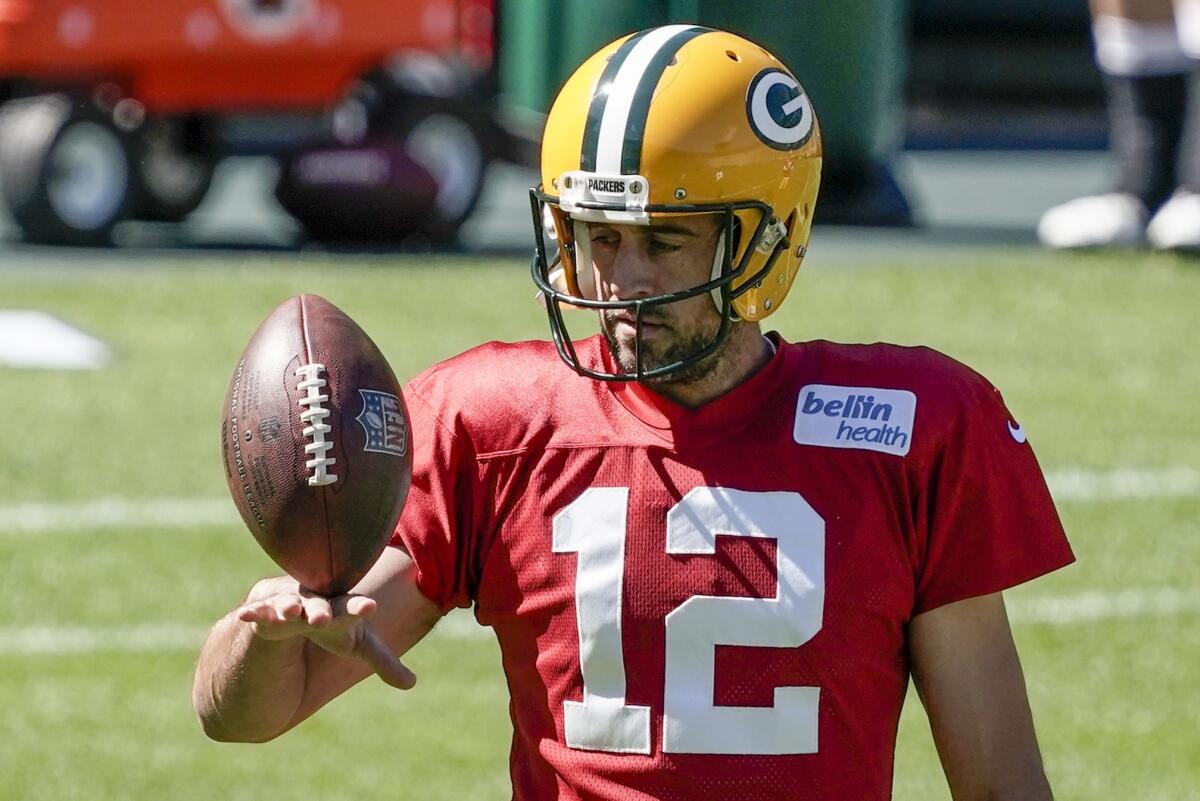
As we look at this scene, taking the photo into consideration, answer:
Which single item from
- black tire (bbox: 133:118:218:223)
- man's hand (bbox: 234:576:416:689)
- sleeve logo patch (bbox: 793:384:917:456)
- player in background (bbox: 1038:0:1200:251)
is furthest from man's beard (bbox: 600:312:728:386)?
black tire (bbox: 133:118:218:223)

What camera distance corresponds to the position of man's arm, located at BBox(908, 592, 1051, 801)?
3.07 m

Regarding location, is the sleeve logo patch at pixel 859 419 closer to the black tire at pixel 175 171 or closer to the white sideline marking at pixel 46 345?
the white sideline marking at pixel 46 345

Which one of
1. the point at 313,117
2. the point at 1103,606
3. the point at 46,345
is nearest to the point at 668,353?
the point at 1103,606

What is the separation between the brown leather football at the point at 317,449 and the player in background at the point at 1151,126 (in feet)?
30.0

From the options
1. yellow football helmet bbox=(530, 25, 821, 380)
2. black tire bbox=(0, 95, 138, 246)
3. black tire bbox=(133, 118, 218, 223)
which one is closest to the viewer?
yellow football helmet bbox=(530, 25, 821, 380)

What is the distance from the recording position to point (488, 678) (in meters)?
6.12

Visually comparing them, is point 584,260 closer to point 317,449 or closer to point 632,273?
point 632,273

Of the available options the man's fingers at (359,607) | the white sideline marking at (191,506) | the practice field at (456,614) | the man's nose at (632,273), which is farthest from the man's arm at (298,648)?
the white sideline marking at (191,506)

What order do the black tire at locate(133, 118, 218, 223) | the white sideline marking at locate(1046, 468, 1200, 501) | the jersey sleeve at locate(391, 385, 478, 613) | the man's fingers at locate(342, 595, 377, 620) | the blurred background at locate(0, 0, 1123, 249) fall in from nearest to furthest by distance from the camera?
the man's fingers at locate(342, 595, 377, 620) → the jersey sleeve at locate(391, 385, 478, 613) → the white sideline marking at locate(1046, 468, 1200, 501) → the blurred background at locate(0, 0, 1123, 249) → the black tire at locate(133, 118, 218, 223)

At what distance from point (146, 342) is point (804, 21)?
353 centimetres

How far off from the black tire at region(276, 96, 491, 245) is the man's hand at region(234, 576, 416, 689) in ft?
31.6

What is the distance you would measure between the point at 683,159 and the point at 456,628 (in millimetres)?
3616

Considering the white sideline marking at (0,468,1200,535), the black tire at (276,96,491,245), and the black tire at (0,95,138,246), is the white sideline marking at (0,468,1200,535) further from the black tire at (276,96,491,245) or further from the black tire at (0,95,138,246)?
the black tire at (276,96,491,245)

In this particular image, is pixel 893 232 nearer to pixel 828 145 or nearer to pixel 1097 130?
pixel 828 145
